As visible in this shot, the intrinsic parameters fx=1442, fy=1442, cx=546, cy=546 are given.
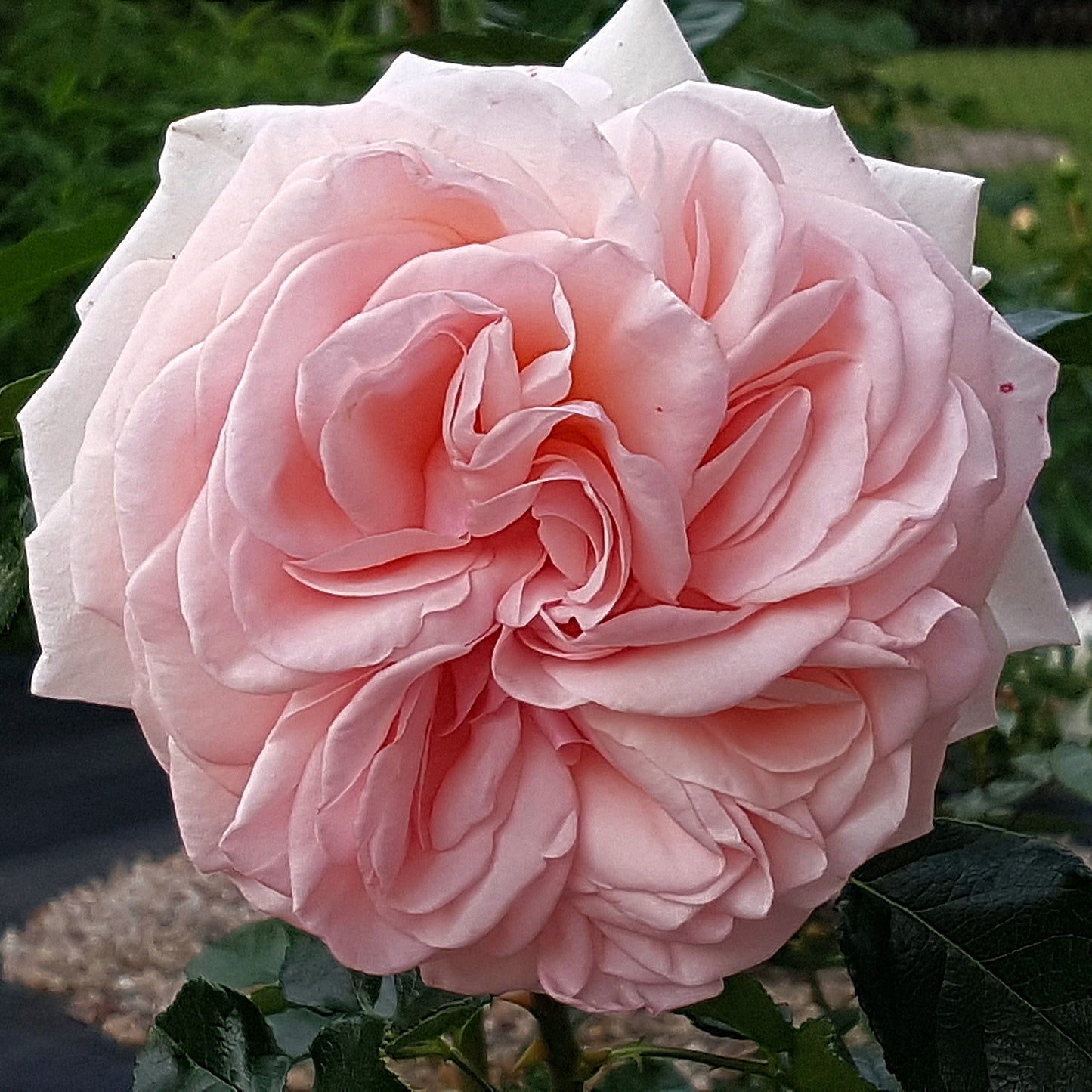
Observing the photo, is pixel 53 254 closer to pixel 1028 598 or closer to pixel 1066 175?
pixel 1028 598

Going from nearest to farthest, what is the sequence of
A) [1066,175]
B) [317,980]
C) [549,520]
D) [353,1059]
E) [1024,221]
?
1. [549,520]
2. [353,1059]
3. [317,980]
4. [1066,175]
5. [1024,221]

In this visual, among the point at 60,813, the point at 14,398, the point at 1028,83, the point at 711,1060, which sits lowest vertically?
the point at 60,813

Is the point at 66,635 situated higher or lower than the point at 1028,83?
higher

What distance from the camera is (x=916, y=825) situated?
309 mm

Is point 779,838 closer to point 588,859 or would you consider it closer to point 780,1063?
point 588,859

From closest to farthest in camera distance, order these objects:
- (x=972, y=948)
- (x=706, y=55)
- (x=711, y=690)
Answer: (x=711, y=690) < (x=972, y=948) < (x=706, y=55)

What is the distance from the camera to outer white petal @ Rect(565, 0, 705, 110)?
33 cm

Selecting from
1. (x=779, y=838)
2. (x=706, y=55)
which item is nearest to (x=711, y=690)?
(x=779, y=838)

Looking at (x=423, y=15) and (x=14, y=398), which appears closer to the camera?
(x=14, y=398)

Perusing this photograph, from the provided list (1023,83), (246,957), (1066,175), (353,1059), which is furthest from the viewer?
(1023,83)

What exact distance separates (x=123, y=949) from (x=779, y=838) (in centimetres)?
94

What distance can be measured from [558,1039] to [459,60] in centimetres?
42

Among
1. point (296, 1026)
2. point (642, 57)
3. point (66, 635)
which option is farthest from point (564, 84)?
point (296, 1026)

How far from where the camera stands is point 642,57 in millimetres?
→ 334
